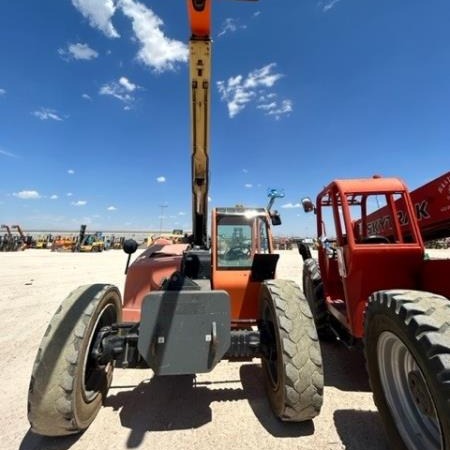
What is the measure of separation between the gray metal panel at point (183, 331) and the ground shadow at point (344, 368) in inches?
75.9

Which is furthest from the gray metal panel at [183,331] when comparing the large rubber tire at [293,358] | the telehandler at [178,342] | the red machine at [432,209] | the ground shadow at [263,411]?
the red machine at [432,209]

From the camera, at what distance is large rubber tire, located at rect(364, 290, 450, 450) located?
6.44 feet

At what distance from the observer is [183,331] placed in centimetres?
311

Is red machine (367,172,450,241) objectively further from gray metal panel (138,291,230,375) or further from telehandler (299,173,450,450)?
gray metal panel (138,291,230,375)

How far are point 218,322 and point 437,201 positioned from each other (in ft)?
10.1

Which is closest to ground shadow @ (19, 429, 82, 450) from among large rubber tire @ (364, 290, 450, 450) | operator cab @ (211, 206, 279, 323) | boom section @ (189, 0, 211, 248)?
operator cab @ (211, 206, 279, 323)

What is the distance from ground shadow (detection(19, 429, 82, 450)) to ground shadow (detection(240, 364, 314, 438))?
5.76ft

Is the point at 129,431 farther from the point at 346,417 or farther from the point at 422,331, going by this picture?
the point at 422,331

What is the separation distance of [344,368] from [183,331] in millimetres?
2779

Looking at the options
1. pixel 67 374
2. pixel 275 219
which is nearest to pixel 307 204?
pixel 275 219

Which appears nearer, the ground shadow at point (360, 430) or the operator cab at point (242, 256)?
the ground shadow at point (360, 430)

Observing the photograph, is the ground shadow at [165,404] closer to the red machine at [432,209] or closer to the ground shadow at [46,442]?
the ground shadow at [46,442]

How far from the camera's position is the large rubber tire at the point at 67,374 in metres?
2.75

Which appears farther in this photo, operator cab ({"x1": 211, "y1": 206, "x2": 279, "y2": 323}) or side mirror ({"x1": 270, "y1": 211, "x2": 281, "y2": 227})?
side mirror ({"x1": 270, "y1": 211, "x2": 281, "y2": 227})
